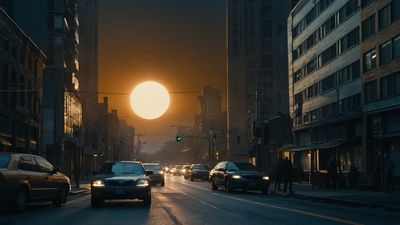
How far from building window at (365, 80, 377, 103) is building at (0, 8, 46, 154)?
25148 mm

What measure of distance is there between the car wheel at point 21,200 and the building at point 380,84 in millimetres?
21819

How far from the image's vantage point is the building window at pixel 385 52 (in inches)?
1526

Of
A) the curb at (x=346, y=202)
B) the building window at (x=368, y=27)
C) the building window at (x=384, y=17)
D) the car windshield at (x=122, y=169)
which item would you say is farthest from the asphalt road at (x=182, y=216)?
the building window at (x=368, y=27)

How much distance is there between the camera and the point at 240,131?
122 meters

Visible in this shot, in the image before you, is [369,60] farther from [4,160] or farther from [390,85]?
[4,160]

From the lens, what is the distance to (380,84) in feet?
132

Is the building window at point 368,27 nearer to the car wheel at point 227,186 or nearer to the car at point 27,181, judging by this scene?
the car wheel at point 227,186

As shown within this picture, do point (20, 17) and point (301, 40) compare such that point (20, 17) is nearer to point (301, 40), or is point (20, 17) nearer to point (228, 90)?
point (301, 40)

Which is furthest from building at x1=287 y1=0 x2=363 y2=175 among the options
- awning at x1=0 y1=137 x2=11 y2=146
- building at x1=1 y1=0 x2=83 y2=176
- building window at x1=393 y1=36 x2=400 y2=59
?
building at x1=1 y1=0 x2=83 y2=176

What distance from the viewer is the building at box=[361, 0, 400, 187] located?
37562mm

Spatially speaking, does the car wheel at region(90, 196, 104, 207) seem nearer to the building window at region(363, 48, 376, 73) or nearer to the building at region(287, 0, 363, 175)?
the building window at region(363, 48, 376, 73)

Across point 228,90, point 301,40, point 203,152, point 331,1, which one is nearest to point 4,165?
point 331,1

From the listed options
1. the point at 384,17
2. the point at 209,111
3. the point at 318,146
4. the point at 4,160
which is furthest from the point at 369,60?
the point at 209,111

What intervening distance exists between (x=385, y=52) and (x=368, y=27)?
3.66m
